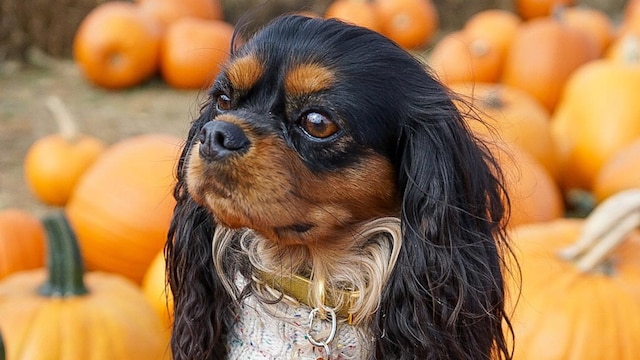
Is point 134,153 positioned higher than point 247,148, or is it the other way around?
point 247,148

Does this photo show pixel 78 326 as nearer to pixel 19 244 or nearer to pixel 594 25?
pixel 19 244

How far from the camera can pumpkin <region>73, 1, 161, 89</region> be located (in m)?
6.20

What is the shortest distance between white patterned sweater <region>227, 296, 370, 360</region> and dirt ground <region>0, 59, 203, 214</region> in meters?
3.01

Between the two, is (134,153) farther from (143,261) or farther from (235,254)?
(235,254)

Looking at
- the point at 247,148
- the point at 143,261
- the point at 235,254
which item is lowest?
the point at 143,261

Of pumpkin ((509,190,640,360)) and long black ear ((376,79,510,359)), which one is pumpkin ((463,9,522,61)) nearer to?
pumpkin ((509,190,640,360))

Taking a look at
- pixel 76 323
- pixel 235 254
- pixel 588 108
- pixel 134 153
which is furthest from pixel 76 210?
pixel 588 108

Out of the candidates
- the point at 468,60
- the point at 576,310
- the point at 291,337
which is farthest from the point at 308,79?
the point at 468,60

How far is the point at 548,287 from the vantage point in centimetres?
278

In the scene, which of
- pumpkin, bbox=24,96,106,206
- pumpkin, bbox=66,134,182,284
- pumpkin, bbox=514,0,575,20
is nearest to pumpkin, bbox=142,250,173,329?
pumpkin, bbox=66,134,182,284

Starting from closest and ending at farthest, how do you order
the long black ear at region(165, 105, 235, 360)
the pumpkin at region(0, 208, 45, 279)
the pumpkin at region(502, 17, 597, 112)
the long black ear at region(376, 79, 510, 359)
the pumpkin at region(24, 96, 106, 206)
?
the long black ear at region(376, 79, 510, 359) < the long black ear at region(165, 105, 235, 360) < the pumpkin at region(0, 208, 45, 279) < the pumpkin at region(24, 96, 106, 206) < the pumpkin at region(502, 17, 597, 112)

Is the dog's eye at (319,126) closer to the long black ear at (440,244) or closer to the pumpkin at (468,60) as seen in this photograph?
the long black ear at (440,244)

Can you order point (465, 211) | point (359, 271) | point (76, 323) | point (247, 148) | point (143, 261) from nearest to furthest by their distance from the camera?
point (247, 148) → point (465, 211) → point (359, 271) → point (76, 323) → point (143, 261)

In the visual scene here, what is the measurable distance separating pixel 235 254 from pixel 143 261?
186 cm
